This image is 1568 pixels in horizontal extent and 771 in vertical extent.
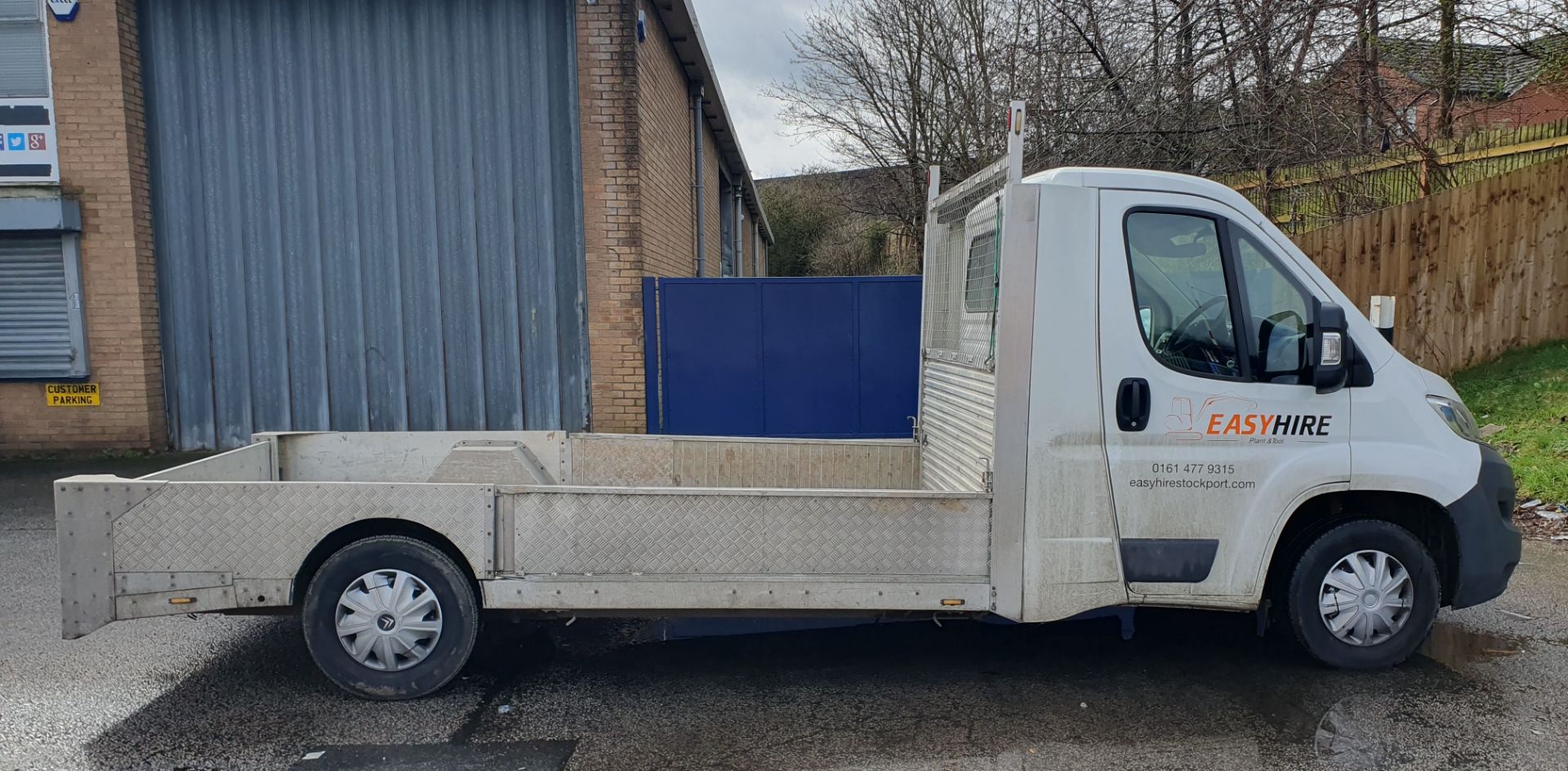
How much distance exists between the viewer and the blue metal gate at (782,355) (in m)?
10.4

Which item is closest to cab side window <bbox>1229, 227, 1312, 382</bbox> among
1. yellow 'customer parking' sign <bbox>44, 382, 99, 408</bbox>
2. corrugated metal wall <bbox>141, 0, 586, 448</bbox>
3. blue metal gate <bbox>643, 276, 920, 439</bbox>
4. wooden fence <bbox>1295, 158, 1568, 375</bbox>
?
blue metal gate <bbox>643, 276, 920, 439</bbox>

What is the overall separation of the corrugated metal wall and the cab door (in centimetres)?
732

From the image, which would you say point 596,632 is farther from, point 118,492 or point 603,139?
point 603,139

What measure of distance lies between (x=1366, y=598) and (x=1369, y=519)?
0.37 m

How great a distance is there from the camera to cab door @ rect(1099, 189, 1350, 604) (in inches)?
171

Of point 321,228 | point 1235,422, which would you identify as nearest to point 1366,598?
point 1235,422

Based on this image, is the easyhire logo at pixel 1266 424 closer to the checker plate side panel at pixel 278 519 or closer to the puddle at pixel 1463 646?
the puddle at pixel 1463 646

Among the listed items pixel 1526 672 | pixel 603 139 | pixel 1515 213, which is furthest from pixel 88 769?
pixel 1515 213

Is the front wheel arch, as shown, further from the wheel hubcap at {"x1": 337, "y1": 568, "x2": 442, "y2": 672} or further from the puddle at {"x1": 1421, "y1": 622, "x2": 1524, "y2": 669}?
the wheel hubcap at {"x1": 337, "y1": 568, "x2": 442, "y2": 672}

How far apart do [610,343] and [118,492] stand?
6.27m

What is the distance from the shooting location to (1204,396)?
437 centimetres

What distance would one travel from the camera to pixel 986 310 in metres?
4.79

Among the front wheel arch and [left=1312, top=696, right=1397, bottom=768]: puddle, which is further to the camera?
the front wheel arch

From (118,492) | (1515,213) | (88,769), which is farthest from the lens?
(1515,213)
